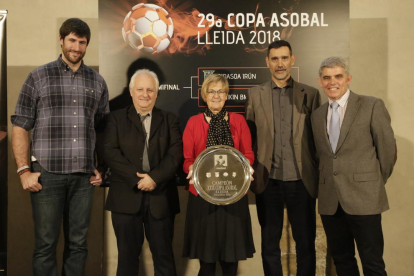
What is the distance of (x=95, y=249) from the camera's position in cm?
374

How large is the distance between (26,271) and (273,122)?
2.80 m

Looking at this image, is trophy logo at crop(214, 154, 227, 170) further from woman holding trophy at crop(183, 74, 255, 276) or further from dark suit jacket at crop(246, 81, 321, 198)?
dark suit jacket at crop(246, 81, 321, 198)

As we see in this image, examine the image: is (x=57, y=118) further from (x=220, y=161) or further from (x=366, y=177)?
(x=366, y=177)

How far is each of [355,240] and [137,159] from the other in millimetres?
1582

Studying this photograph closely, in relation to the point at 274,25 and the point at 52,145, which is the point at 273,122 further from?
the point at 52,145

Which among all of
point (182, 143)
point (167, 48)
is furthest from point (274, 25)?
point (182, 143)

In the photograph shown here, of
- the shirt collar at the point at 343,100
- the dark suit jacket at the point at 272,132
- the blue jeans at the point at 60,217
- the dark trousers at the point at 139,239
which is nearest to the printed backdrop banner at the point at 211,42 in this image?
the dark suit jacket at the point at 272,132

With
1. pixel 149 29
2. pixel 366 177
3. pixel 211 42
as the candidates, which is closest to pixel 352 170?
pixel 366 177

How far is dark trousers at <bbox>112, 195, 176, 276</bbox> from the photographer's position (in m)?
2.65

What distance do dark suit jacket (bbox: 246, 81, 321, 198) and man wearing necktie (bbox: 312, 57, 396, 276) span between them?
6.2 inches

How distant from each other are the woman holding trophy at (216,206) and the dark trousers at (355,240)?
1.92ft

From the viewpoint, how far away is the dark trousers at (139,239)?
104 inches

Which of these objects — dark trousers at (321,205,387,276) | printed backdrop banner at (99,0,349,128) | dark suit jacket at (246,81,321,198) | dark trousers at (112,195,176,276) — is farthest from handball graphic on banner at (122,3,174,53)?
dark trousers at (321,205,387,276)

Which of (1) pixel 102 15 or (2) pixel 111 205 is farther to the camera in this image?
(1) pixel 102 15
